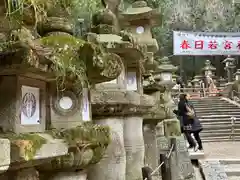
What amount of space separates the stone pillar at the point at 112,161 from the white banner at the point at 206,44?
15.7 meters

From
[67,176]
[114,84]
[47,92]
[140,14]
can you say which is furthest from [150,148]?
[47,92]

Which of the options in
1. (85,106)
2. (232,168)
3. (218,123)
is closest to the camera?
(85,106)

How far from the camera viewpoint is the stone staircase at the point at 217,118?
14373 mm

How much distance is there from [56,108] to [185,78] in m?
30.1

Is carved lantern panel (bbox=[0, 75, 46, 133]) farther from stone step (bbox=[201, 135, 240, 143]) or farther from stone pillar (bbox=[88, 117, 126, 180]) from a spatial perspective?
stone step (bbox=[201, 135, 240, 143])

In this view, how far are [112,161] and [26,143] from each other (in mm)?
1570

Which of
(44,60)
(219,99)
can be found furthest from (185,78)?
(44,60)

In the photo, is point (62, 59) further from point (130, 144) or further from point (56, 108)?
Result: point (130, 144)

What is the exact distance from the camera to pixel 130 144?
149 inches

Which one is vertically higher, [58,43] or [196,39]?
[196,39]

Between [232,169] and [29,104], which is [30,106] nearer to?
[29,104]

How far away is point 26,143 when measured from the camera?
6.15 feet

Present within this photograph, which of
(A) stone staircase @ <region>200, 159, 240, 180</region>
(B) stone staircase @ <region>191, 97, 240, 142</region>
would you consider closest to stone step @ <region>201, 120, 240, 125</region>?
(B) stone staircase @ <region>191, 97, 240, 142</region>

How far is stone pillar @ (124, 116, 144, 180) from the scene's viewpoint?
12.4ft
